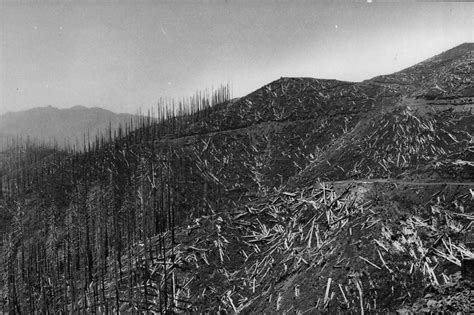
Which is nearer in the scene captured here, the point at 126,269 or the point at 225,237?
the point at 225,237

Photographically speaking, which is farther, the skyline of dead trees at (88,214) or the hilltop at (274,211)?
the skyline of dead trees at (88,214)

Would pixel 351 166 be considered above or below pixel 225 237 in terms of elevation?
above

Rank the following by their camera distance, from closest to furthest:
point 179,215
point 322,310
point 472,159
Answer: point 322,310, point 472,159, point 179,215

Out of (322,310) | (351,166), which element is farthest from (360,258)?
(351,166)

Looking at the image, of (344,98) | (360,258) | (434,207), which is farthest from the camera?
(344,98)

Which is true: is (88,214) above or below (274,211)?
below

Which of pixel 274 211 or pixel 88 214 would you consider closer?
pixel 274 211

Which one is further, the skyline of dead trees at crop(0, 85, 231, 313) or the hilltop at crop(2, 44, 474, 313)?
the skyline of dead trees at crop(0, 85, 231, 313)

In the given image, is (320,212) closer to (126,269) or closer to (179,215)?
(126,269)
